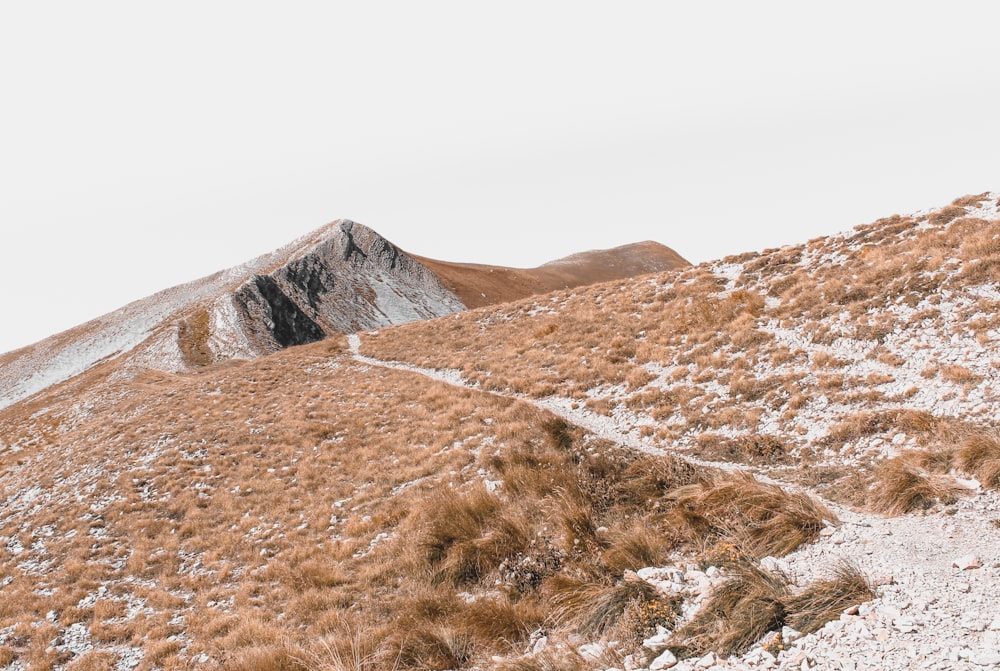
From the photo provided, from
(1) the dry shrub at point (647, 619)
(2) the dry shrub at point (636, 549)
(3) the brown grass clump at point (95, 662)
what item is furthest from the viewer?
(3) the brown grass clump at point (95, 662)

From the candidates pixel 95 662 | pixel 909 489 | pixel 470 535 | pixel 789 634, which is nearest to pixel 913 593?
pixel 789 634

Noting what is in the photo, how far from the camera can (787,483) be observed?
32.7 feet

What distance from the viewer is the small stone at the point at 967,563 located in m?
5.64

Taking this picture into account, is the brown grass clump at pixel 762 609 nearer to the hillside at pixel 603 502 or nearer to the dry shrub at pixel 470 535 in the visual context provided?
the hillside at pixel 603 502

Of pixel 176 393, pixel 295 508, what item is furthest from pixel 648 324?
pixel 176 393

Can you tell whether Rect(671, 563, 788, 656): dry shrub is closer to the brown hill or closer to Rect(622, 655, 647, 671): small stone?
Rect(622, 655, 647, 671): small stone

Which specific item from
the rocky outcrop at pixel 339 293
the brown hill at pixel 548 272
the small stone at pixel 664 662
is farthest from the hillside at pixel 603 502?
the brown hill at pixel 548 272

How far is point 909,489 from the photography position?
7.63 meters

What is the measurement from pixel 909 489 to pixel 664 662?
5.11 meters

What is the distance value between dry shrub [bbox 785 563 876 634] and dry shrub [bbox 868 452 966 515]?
2560 mm

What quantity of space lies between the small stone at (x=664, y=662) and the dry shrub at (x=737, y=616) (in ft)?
0.65

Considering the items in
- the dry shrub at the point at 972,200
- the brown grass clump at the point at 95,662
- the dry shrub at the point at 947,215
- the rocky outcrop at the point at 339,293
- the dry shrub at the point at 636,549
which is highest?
the rocky outcrop at the point at 339,293

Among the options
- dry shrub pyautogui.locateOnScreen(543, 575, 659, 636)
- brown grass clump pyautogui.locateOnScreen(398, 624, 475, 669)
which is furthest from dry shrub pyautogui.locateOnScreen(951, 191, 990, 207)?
brown grass clump pyautogui.locateOnScreen(398, 624, 475, 669)

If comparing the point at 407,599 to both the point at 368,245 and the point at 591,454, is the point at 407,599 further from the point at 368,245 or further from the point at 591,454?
the point at 368,245
